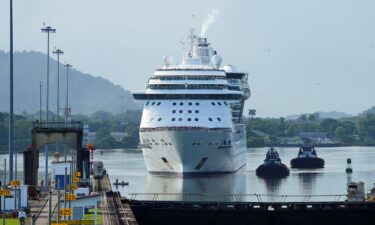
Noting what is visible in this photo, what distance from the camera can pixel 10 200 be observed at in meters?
68.8

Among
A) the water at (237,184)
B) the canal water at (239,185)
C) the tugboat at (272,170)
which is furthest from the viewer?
the tugboat at (272,170)

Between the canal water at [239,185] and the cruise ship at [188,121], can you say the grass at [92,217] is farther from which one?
the cruise ship at [188,121]

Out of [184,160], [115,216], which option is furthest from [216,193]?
[115,216]

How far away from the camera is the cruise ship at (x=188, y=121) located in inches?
5635

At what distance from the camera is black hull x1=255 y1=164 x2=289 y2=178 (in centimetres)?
15825

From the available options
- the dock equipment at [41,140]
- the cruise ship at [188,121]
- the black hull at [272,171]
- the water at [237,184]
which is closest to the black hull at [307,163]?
the water at [237,184]

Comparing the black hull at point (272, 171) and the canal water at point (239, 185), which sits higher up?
the black hull at point (272, 171)

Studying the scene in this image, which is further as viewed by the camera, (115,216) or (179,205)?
(179,205)

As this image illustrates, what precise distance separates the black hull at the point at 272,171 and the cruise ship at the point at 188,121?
6.87 m

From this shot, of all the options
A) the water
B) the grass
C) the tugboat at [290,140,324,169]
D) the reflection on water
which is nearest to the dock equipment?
the grass

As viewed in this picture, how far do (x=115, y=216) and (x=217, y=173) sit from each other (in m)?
77.5

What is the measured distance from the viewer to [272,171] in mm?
158875

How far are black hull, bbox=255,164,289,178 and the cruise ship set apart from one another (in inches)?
271

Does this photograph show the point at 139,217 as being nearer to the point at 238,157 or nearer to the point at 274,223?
the point at 274,223
